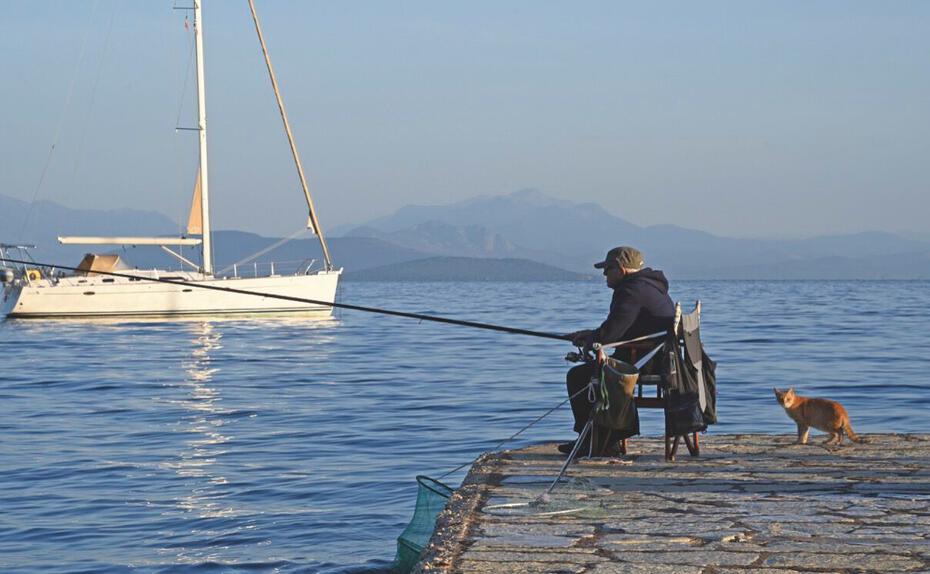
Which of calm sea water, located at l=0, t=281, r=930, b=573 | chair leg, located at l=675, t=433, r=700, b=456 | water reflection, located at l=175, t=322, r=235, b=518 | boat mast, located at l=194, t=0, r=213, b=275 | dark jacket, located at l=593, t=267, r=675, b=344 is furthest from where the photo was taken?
boat mast, located at l=194, t=0, r=213, b=275

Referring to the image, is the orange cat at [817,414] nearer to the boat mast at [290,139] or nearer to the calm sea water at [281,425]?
the calm sea water at [281,425]

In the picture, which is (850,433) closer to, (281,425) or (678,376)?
(678,376)

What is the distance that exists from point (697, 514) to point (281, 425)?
32.5 ft

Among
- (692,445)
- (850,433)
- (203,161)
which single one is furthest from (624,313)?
(203,161)

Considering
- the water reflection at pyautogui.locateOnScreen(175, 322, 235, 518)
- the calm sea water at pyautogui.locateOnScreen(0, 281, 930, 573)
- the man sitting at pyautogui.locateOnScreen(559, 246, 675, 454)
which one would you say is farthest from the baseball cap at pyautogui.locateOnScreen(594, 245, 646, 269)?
the water reflection at pyautogui.locateOnScreen(175, 322, 235, 518)

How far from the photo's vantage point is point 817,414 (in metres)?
8.77

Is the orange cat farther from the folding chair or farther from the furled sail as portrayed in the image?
the furled sail

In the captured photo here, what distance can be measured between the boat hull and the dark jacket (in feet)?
117

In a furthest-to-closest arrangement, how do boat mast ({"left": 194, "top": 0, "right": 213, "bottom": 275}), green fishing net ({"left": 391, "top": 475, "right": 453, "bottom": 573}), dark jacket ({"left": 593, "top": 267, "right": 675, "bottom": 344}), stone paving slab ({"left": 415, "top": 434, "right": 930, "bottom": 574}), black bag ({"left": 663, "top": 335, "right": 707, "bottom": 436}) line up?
boat mast ({"left": 194, "top": 0, "right": 213, "bottom": 275}) < dark jacket ({"left": 593, "top": 267, "right": 675, "bottom": 344}) < black bag ({"left": 663, "top": 335, "right": 707, "bottom": 436}) < green fishing net ({"left": 391, "top": 475, "right": 453, "bottom": 573}) < stone paving slab ({"left": 415, "top": 434, "right": 930, "bottom": 574})

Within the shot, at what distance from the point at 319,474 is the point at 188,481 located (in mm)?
1164

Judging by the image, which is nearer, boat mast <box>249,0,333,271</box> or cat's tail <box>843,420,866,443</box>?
cat's tail <box>843,420,866,443</box>

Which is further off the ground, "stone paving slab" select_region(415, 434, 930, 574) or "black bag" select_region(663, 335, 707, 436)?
"black bag" select_region(663, 335, 707, 436)

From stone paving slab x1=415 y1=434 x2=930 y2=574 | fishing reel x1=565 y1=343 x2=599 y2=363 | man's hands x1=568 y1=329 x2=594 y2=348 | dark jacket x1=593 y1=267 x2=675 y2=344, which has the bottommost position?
stone paving slab x1=415 y1=434 x2=930 y2=574

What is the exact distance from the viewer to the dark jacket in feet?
25.8
